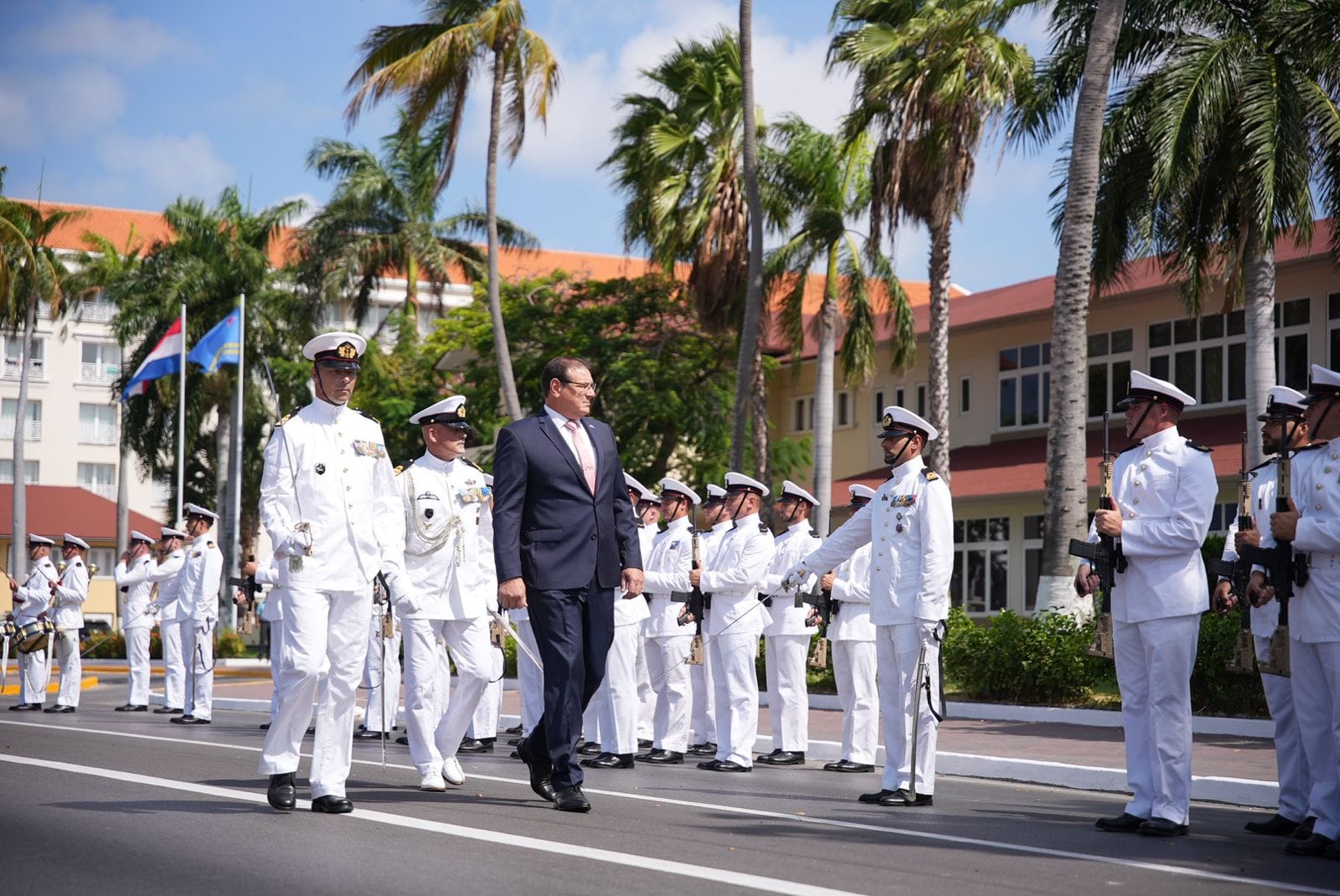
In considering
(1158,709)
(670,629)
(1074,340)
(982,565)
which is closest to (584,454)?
(1158,709)

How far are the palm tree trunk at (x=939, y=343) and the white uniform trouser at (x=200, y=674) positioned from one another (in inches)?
479

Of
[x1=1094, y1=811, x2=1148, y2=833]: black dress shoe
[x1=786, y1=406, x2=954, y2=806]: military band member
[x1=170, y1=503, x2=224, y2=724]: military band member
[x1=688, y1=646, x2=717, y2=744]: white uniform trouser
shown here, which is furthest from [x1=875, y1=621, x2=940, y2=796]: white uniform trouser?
[x1=170, y1=503, x2=224, y2=724]: military band member

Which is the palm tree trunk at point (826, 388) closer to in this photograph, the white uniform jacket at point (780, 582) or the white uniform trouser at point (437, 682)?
the white uniform jacket at point (780, 582)

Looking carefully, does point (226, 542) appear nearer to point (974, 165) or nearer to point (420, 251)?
point (420, 251)

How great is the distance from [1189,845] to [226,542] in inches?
1746

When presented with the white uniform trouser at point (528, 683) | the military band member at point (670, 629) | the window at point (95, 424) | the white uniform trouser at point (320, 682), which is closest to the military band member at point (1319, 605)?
the white uniform trouser at point (320, 682)

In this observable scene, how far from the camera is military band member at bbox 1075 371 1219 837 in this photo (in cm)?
841

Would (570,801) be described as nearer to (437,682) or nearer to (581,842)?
(581,842)

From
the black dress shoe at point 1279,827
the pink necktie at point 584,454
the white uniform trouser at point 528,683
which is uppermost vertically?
the pink necktie at point 584,454

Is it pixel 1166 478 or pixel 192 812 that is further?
pixel 1166 478

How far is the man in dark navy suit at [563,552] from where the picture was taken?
8438mm

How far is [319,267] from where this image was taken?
44.7 meters

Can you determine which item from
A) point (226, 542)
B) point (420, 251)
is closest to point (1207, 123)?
point (420, 251)

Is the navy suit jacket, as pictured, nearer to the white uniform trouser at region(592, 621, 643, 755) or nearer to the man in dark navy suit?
the man in dark navy suit
